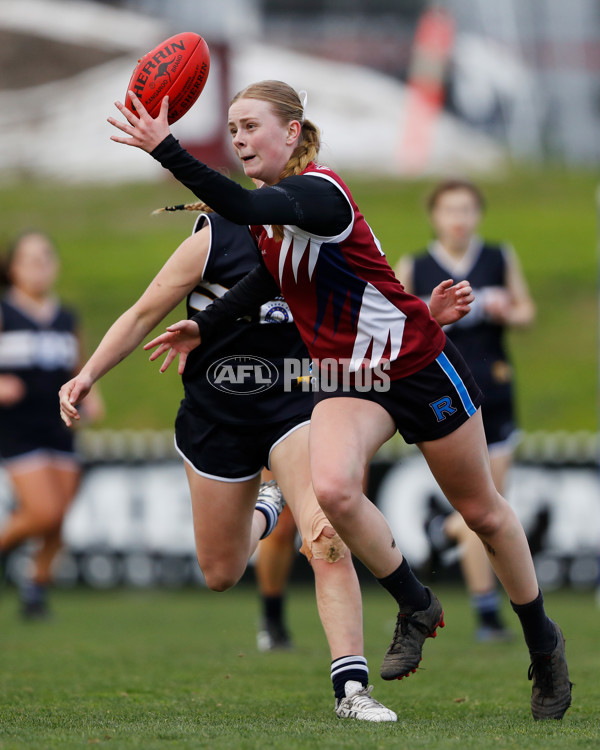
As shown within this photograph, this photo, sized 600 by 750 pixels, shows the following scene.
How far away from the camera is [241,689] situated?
15.3 feet

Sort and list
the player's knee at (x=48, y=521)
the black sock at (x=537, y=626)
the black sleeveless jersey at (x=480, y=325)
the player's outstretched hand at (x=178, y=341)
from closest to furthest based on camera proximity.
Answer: the black sock at (x=537, y=626), the player's outstretched hand at (x=178, y=341), the black sleeveless jersey at (x=480, y=325), the player's knee at (x=48, y=521)

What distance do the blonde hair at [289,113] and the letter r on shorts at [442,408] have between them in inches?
28.7

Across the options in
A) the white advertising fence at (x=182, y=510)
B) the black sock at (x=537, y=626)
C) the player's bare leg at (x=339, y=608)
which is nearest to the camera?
the player's bare leg at (x=339, y=608)

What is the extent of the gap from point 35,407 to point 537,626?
5.10m

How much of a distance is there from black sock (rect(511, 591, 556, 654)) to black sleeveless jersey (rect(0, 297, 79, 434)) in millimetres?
4982

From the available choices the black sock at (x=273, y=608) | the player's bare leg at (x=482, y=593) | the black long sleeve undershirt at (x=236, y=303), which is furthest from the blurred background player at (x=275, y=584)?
the black long sleeve undershirt at (x=236, y=303)

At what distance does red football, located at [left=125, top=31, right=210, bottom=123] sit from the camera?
3.66 metres

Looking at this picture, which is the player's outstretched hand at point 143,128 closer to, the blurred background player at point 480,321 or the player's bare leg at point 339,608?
the player's bare leg at point 339,608

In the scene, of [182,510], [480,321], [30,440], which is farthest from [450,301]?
[182,510]

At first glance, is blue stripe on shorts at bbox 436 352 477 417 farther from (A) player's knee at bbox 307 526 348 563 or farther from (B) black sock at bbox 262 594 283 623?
(B) black sock at bbox 262 594 283 623

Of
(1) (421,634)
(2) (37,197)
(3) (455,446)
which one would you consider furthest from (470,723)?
(2) (37,197)

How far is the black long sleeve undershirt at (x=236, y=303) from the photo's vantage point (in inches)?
167

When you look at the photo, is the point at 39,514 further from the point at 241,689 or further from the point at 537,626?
the point at 537,626

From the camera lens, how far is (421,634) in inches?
150
